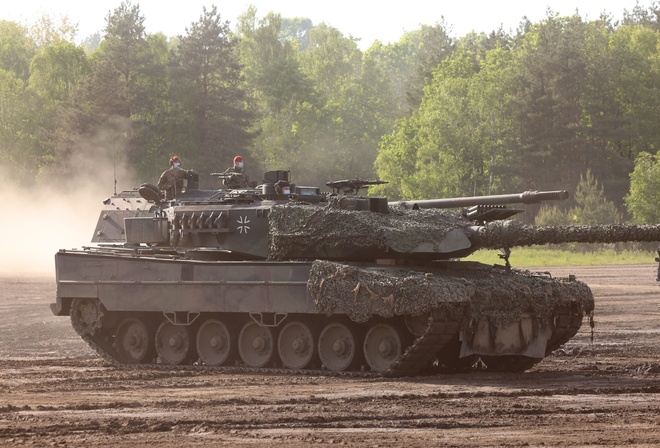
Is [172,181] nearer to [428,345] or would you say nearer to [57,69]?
[428,345]

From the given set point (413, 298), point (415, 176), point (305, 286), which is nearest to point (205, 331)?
point (305, 286)

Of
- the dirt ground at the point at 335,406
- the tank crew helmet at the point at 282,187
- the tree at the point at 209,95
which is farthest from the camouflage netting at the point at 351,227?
the tree at the point at 209,95

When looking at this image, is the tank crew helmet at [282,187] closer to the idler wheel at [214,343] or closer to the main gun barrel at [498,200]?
the main gun barrel at [498,200]

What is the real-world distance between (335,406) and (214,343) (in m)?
5.91

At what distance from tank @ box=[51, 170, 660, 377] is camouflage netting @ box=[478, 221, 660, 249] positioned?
0.07 feet

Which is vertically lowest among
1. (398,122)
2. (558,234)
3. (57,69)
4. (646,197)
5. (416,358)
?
(416,358)

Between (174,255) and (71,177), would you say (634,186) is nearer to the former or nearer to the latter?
(71,177)

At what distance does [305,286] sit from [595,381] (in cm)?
421

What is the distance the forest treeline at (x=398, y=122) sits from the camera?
2435 inches

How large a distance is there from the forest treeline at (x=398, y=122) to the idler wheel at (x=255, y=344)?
37781 mm

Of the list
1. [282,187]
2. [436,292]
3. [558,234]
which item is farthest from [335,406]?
[282,187]

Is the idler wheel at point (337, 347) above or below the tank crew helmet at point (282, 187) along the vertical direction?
below

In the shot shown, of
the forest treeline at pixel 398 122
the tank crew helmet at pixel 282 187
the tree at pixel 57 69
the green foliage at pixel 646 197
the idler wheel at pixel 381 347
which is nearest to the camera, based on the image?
the idler wheel at pixel 381 347

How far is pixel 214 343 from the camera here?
20.3 meters
